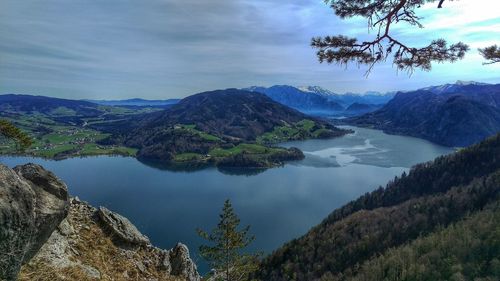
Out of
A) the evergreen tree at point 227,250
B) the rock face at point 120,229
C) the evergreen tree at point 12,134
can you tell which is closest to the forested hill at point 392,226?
the evergreen tree at point 227,250

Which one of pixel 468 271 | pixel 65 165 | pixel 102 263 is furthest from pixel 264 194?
pixel 102 263

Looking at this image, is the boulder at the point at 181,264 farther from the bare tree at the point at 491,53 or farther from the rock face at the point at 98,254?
the bare tree at the point at 491,53

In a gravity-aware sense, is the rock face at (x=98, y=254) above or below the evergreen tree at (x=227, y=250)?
above

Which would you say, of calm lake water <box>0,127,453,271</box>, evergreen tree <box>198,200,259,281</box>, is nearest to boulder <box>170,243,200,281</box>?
evergreen tree <box>198,200,259,281</box>

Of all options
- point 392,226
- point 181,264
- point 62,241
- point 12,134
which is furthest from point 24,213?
point 392,226

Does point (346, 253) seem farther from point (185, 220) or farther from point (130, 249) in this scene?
point (130, 249)

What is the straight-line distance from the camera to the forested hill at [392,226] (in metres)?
89.2

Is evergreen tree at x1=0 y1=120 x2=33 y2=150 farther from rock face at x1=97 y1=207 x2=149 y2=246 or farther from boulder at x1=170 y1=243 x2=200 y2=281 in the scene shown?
boulder at x1=170 y1=243 x2=200 y2=281

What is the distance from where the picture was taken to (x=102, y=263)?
11680mm

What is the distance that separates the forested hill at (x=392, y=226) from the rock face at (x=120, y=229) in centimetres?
6776

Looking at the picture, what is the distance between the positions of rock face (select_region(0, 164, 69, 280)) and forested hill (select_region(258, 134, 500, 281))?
72519mm

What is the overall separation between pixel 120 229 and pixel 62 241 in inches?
136

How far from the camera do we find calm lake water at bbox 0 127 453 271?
102m

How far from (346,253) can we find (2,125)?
98.3 m
